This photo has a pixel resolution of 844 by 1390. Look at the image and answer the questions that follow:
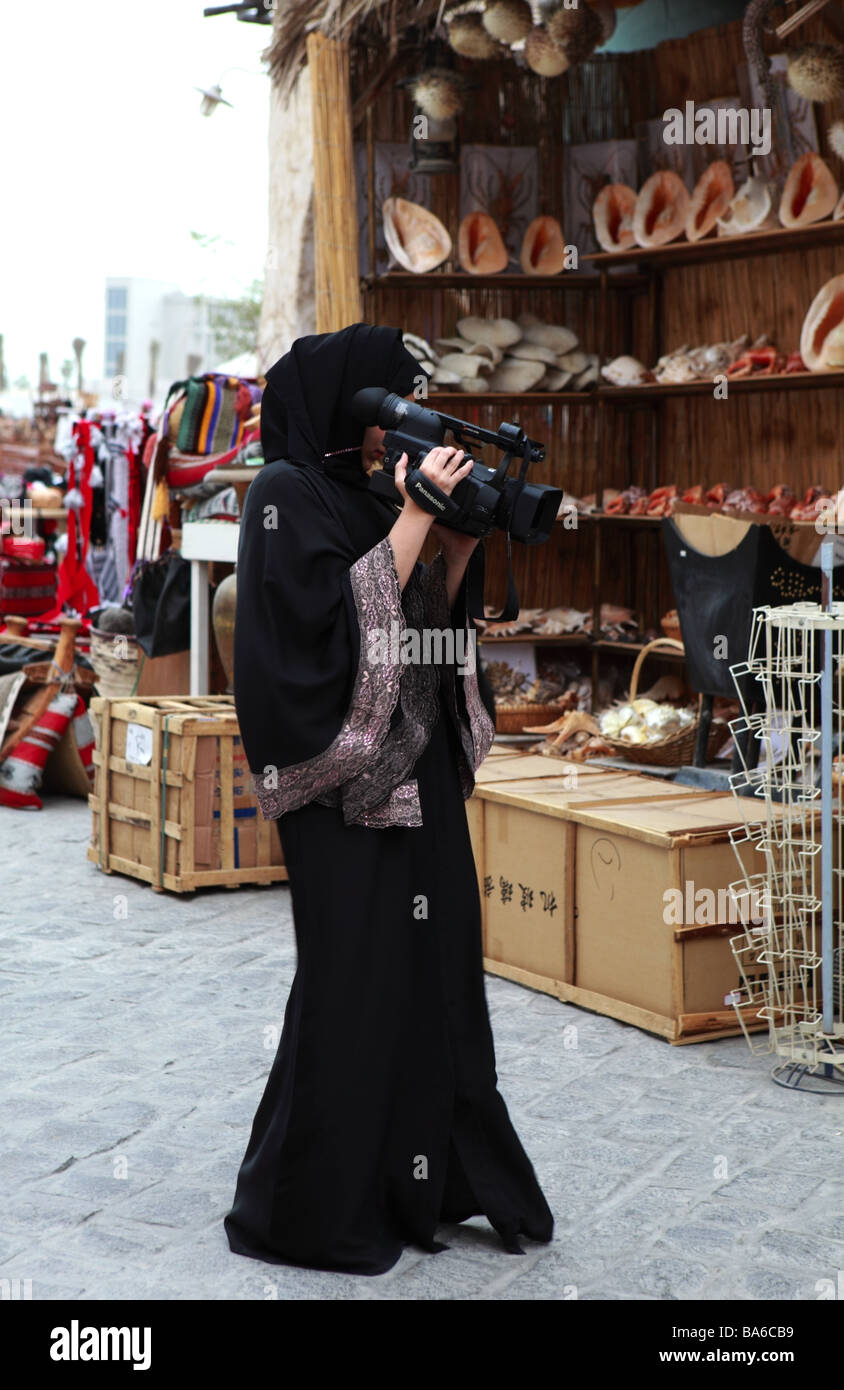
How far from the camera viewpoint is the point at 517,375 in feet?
22.1

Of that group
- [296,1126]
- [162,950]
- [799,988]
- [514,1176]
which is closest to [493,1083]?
[514,1176]

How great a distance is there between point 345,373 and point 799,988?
2.47 metres

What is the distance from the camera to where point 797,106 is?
240 inches

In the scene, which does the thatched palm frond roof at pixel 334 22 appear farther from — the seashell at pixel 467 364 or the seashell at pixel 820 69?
the seashell at pixel 820 69

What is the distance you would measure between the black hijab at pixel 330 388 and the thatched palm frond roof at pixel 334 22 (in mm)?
4063

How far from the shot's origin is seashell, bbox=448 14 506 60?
6.20 metres

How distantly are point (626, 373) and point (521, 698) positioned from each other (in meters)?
1.51

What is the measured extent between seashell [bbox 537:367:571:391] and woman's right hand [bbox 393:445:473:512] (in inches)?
170

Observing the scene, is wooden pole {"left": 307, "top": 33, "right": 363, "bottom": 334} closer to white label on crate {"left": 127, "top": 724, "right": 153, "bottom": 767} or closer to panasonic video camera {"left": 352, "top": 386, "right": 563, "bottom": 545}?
white label on crate {"left": 127, "top": 724, "right": 153, "bottom": 767}

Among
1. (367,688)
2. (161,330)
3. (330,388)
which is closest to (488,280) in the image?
(330,388)

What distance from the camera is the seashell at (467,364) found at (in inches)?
261

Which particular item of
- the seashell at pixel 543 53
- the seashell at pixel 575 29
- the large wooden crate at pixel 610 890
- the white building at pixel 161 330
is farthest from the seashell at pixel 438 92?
the white building at pixel 161 330

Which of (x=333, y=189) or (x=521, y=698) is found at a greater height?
(x=333, y=189)

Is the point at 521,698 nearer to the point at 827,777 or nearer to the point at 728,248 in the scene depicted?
the point at 728,248
